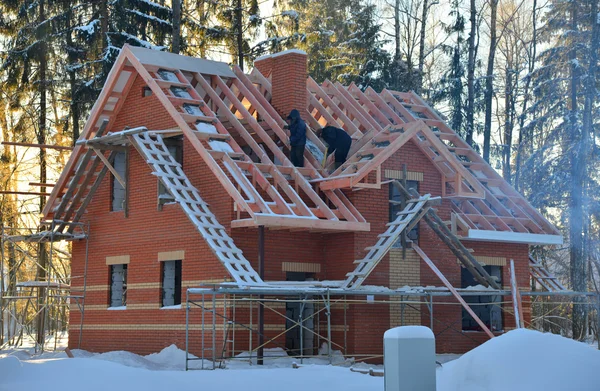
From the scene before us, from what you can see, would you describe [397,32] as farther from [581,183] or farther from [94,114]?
[94,114]

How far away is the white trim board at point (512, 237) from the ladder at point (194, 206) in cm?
636

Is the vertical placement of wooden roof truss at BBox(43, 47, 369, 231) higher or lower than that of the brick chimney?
lower

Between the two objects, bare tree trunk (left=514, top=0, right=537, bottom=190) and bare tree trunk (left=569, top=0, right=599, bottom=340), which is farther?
bare tree trunk (left=514, top=0, right=537, bottom=190)

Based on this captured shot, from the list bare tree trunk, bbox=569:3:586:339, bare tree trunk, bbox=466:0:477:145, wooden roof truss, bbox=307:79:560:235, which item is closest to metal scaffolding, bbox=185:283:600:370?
wooden roof truss, bbox=307:79:560:235

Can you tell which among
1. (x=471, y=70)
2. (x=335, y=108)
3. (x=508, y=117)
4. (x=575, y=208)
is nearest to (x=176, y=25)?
(x=335, y=108)

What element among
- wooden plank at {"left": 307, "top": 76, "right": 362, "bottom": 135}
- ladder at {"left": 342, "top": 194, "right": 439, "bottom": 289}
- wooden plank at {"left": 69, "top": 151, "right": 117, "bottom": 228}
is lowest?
ladder at {"left": 342, "top": 194, "right": 439, "bottom": 289}

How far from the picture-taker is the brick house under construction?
20.6 meters

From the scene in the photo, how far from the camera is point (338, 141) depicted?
2261 centimetres

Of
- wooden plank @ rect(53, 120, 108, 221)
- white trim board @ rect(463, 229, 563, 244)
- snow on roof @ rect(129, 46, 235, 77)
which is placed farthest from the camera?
wooden plank @ rect(53, 120, 108, 221)

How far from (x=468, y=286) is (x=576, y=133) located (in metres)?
11.5

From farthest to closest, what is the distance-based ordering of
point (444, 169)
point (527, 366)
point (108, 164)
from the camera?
point (444, 169) < point (108, 164) < point (527, 366)

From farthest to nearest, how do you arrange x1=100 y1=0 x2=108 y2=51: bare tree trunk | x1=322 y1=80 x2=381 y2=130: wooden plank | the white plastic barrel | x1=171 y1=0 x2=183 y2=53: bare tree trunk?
1. x1=100 y1=0 x2=108 y2=51: bare tree trunk
2. x1=171 y1=0 x2=183 y2=53: bare tree trunk
3. x1=322 y1=80 x2=381 y2=130: wooden plank
4. the white plastic barrel

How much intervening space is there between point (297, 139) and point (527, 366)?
37.6ft

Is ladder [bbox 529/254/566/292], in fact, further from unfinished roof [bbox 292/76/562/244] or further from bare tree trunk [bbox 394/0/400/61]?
bare tree trunk [bbox 394/0/400/61]
